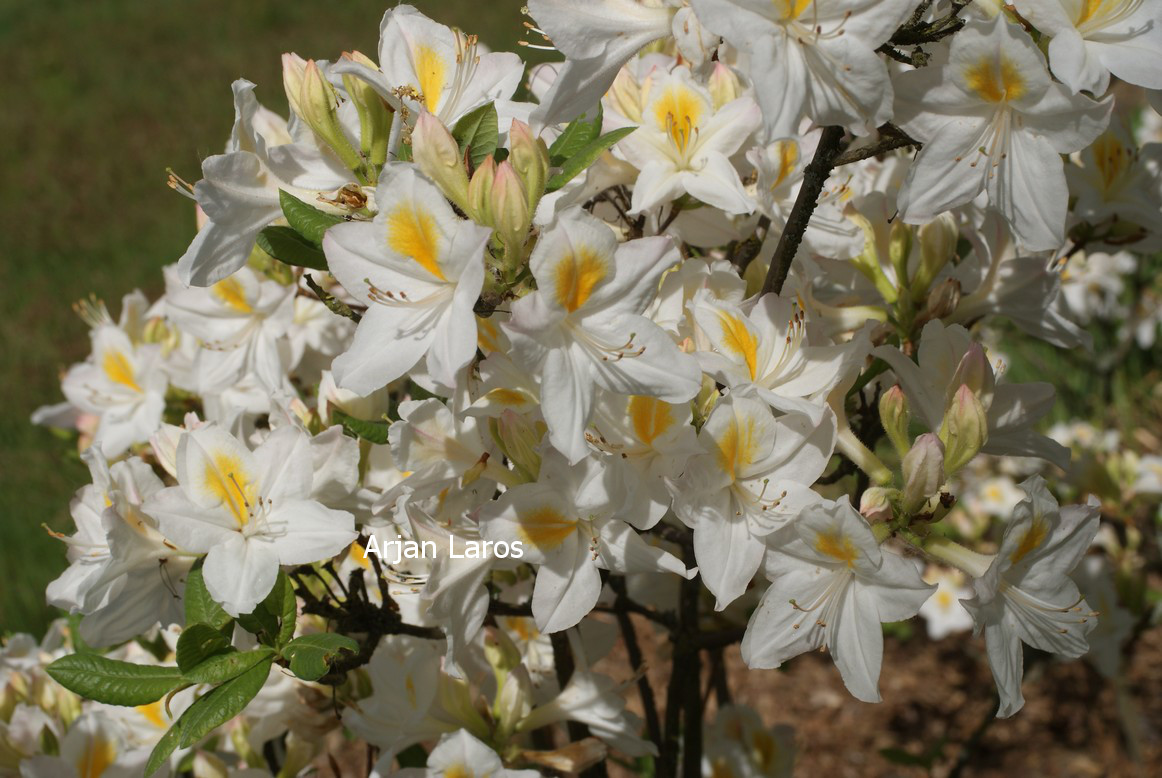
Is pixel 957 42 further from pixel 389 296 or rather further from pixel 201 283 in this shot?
pixel 201 283

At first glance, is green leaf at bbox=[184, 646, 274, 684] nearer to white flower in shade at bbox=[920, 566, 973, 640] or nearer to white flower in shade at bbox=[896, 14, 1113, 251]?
white flower in shade at bbox=[896, 14, 1113, 251]

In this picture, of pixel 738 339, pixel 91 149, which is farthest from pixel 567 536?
pixel 91 149

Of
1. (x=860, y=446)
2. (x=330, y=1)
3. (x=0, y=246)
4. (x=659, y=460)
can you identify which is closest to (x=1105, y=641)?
(x=860, y=446)

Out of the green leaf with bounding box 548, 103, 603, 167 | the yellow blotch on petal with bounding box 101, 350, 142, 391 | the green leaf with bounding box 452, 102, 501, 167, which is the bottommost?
the yellow blotch on petal with bounding box 101, 350, 142, 391

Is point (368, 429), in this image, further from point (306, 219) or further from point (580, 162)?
point (580, 162)

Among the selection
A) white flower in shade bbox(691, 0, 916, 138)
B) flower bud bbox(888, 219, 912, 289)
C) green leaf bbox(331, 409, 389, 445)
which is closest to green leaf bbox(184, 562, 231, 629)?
green leaf bbox(331, 409, 389, 445)

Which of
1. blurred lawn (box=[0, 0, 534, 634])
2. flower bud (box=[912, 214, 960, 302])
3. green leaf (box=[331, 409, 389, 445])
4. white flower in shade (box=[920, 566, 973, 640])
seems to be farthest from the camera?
blurred lawn (box=[0, 0, 534, 634])

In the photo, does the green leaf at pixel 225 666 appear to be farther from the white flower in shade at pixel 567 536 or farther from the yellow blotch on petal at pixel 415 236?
the yellow blotch on petal at pixel 415 236
